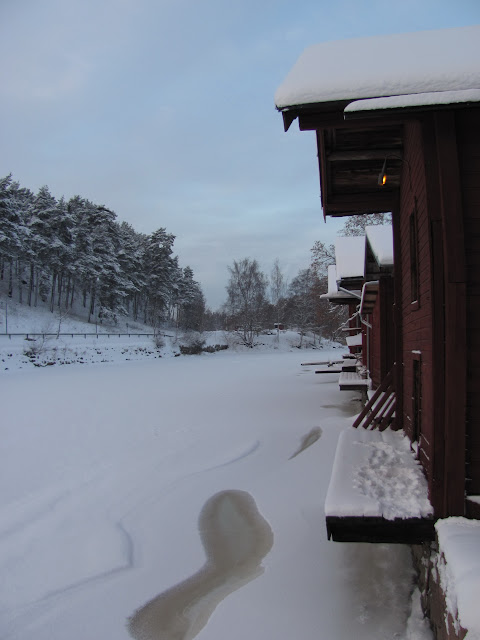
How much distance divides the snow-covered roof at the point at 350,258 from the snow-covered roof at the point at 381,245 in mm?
3520

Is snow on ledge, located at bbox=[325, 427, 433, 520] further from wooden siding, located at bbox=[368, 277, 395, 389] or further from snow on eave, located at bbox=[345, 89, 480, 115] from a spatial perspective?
wooden siding, located at bbox=[368, 277, 395, 389]

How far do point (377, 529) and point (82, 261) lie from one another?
48.2 meters

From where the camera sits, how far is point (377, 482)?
4.60 m

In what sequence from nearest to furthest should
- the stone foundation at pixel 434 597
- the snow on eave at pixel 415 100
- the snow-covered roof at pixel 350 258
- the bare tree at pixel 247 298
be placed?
the stone foundation at pixel 434 597 → the snow on eave at pixel 415 100 → the snow-covered roof at pixel 350 258 → the bare tree at pixel 247 298

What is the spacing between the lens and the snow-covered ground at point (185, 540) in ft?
14.4

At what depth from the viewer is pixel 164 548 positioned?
5781mm

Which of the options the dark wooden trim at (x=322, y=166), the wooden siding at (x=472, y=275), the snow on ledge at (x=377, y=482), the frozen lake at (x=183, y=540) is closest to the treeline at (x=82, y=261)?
the frozen lake at (x=183, y=540)

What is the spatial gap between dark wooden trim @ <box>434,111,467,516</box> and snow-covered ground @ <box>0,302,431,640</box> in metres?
1.32

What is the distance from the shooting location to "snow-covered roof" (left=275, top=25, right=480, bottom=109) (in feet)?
12.8

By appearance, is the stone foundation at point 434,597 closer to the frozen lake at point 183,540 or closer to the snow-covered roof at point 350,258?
the frozen lake at point 183,540

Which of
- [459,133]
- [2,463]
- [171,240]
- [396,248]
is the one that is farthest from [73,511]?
Result: [171,240]

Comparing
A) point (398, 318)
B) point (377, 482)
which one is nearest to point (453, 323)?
point (377, 482)

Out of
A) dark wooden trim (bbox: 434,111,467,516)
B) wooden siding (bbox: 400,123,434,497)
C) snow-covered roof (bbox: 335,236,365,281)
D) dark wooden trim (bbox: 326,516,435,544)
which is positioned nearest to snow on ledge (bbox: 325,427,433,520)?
dark wooden trim (bbox: 326,516,435,544)

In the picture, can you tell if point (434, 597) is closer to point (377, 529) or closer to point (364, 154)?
point (377, 529)
